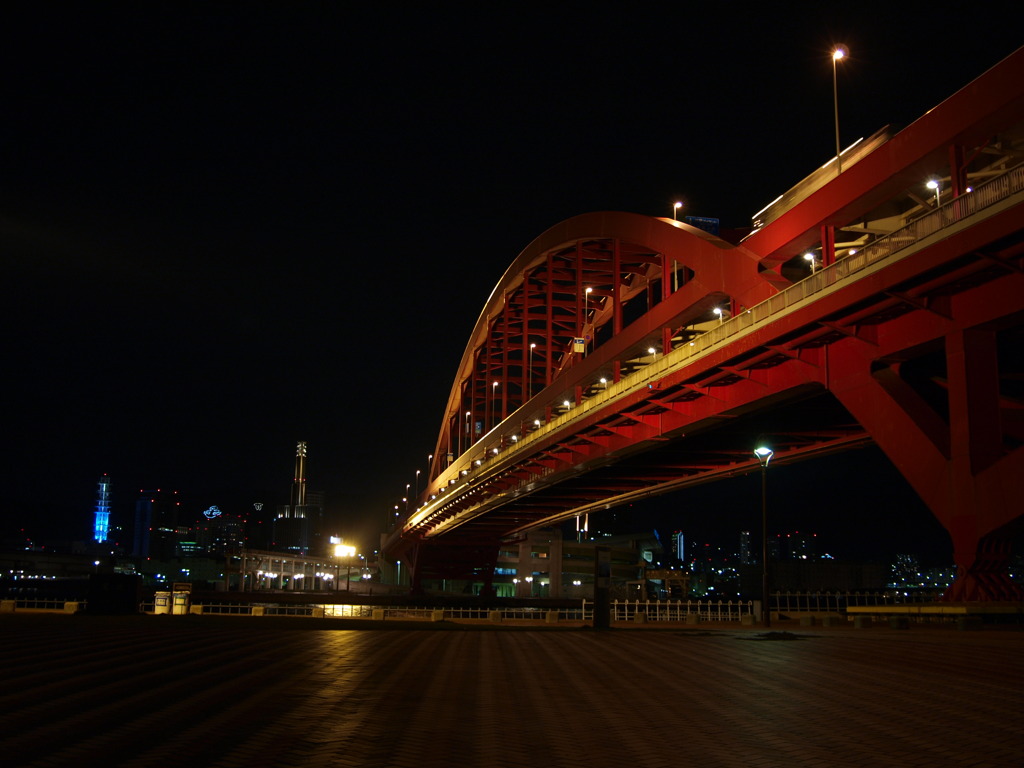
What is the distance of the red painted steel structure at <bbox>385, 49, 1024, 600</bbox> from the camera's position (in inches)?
730

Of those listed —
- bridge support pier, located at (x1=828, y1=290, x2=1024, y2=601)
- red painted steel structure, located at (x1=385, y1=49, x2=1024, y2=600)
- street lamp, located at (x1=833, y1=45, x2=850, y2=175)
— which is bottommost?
bridge support pier, located at (x1=828, y1=290, x2=1024, y2=601)

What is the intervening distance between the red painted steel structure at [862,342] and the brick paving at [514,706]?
462 cm

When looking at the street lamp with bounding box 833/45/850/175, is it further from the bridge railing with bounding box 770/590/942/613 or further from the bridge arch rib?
the bridge railing with bounding box 770/590/942/613

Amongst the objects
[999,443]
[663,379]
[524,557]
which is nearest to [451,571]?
[524,557]

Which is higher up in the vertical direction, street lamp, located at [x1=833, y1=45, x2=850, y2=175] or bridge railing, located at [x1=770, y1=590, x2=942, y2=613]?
street lamp, located at [x1=833, y1=45, x2=850, y2=175]

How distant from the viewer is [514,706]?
32.9 ft

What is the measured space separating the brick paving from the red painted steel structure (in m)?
4.62

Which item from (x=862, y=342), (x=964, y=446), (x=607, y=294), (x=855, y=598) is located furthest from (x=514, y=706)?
(x=607, y=294)

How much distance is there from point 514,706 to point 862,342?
16140 millimetres

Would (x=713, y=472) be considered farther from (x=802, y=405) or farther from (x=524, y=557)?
(x=524, y=557)

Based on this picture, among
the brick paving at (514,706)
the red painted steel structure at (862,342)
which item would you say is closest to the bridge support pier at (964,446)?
the red painted steel structure at (862,342)

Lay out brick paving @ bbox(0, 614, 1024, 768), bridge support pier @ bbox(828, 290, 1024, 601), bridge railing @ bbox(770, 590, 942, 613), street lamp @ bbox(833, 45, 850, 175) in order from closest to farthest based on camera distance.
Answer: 1. brick paving @ bbox(0, 614, 1024, 768)
2. bridge support pier @ bbox(828, 290, 1024, 601)
3. street lamp @ bbox(833, 45, 850, 175)
4. bridge railing @ bbox(770, 590, 942, 613)

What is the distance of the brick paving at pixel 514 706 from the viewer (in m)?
7.50

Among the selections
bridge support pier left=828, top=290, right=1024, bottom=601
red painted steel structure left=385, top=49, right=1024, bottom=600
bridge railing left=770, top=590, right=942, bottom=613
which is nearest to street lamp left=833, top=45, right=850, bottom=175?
red painted steel structure left=385, top=49, right=1024, bottom=600
